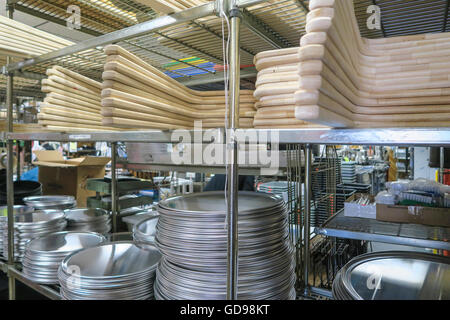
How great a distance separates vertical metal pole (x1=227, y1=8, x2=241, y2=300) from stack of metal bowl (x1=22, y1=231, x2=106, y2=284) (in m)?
0.99

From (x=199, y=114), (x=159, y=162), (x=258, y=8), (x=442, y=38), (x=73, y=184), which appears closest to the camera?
(x=442, y=38)

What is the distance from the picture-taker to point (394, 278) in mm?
1023

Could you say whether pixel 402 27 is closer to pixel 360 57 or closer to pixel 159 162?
pixel 360 57

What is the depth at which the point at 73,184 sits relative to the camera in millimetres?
3045

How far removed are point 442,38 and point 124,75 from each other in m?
0.99

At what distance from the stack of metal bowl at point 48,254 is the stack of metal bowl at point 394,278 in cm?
130

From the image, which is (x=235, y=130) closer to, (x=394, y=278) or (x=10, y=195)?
(x=394, y=278)

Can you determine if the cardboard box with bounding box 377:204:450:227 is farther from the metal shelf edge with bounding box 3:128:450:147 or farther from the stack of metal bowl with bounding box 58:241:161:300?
the stack of metal bowl with bounding box 58:241:161:300

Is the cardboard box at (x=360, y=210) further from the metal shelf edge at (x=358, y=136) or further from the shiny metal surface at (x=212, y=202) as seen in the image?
the metal shelf edge at (x=358, y=136)

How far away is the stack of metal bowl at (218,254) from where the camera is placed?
1.00 meters

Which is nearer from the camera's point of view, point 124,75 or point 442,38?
point 442,38

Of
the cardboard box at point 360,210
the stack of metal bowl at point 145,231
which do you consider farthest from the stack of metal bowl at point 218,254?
the cardboard box at point 360,210

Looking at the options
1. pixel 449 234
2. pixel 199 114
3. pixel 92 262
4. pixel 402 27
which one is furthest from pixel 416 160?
pixel 92 262

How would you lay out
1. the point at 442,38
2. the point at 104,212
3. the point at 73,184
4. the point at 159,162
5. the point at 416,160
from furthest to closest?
the point at 416,160
the point at 73,184
the point at 104,212
the point at 159,162
the point at 442,38
